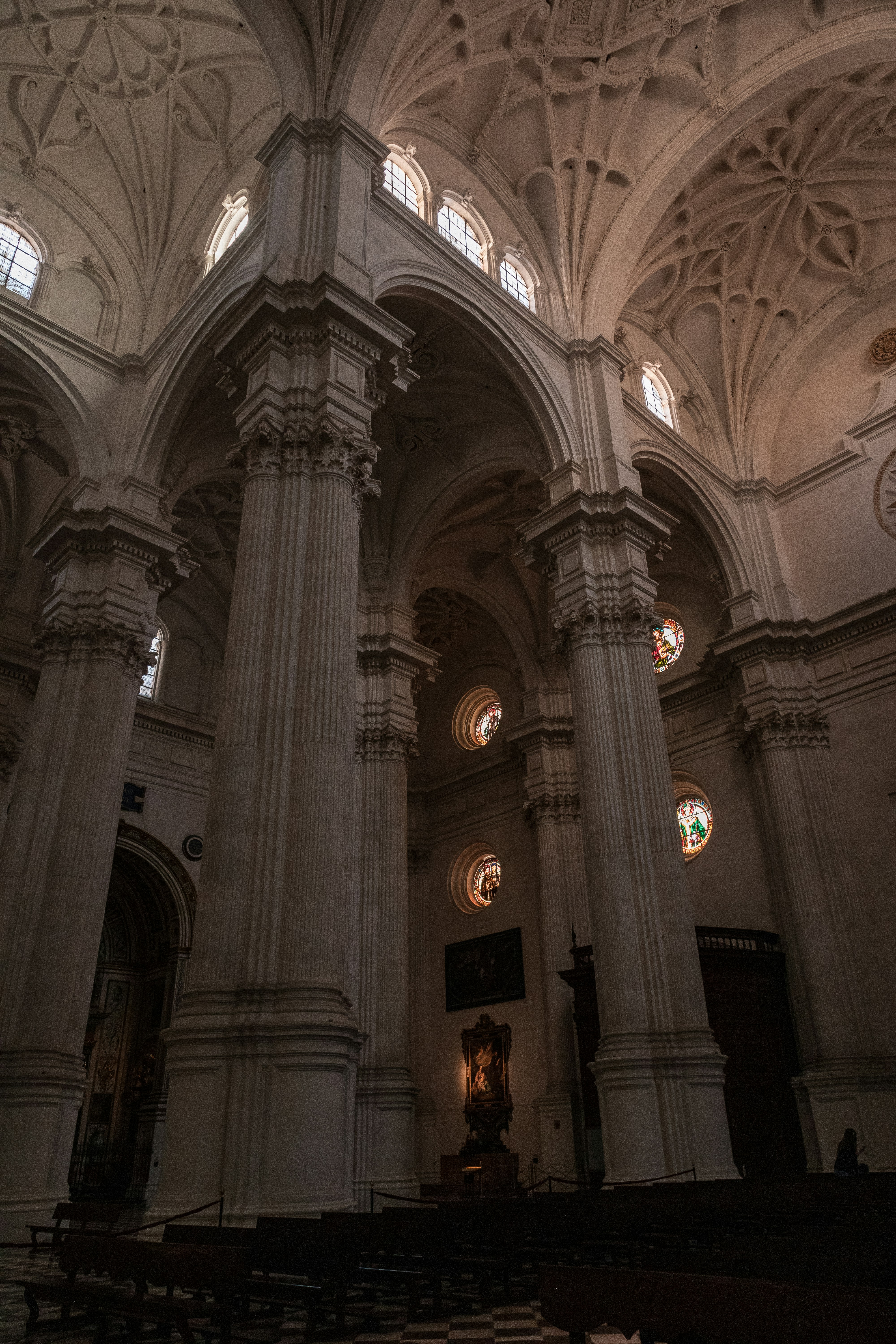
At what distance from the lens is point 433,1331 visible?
5.26 m

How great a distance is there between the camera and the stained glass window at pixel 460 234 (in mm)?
15961

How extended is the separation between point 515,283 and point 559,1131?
1630 cm

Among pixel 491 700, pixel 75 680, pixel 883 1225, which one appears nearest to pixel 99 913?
pixel 75 680

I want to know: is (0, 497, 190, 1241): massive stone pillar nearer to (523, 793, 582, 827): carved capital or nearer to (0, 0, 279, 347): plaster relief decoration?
(0, 0, 279, 347): plaster relief decoration

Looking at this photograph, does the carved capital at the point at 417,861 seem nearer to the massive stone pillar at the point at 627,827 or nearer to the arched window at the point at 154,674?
the arched window at the point at 154,674

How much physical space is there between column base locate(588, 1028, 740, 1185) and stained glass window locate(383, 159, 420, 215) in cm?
1293

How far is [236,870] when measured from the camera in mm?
8438

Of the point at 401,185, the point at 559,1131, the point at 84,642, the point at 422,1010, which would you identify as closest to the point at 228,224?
the point at 401,185

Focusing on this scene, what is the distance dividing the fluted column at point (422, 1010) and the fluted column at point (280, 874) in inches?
500

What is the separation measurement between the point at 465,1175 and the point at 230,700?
48.6 feet

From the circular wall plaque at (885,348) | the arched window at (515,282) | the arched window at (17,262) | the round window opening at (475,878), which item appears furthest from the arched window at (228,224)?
the round window opening at (475,878)

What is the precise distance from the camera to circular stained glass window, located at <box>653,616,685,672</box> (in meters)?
22.4

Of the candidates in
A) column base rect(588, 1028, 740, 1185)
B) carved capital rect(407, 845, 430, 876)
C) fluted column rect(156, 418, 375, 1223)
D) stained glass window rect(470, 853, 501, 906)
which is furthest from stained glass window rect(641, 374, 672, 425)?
column base rect(588, 1028, 740, 1185)

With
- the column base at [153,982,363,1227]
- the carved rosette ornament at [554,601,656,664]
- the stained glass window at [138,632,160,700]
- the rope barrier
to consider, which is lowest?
the rope barrier
